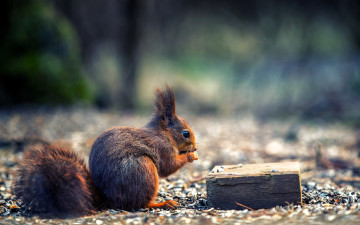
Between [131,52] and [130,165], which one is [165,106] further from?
[131,52]

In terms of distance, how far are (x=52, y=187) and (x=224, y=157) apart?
2962 mm

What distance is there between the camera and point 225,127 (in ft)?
26.4

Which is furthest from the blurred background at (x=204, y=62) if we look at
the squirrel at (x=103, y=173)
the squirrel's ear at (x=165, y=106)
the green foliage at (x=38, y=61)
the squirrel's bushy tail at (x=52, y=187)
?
the squirrel's bushy tail at (x=52, y=187)

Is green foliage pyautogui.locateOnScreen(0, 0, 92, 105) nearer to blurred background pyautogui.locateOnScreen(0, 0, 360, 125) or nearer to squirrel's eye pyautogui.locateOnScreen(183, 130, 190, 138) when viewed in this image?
blurred background pyautogui.locateOnScreen(0, 0, 360, 125)

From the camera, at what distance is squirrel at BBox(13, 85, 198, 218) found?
257 centimetres

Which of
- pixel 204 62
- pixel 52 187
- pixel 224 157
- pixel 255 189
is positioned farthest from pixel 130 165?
pixel 204 62

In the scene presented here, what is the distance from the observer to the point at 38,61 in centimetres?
823

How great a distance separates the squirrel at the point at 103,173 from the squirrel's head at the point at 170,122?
0.08 ft

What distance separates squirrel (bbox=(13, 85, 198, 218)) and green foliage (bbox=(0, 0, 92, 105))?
5227 mm

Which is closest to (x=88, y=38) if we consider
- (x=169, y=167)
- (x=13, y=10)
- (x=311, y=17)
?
(x=13, y=10)

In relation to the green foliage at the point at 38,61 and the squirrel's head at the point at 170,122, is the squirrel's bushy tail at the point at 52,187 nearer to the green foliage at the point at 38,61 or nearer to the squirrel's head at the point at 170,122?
the squirrel's head at the point at 170,122

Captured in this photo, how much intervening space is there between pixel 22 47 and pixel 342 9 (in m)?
8.04

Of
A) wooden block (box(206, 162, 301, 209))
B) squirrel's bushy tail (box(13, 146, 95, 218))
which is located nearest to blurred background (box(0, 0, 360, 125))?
squirrel's bushy tail (box(13, 146, 95, 218))

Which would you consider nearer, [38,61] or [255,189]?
[255,189]
